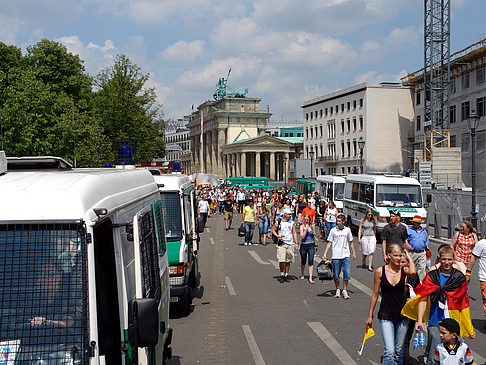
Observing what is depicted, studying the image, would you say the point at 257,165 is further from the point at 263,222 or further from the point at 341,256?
the point at 341,256

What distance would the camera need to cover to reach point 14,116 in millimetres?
24281

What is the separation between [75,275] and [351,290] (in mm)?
11089

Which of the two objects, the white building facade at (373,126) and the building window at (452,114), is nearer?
the building window at (452,114)

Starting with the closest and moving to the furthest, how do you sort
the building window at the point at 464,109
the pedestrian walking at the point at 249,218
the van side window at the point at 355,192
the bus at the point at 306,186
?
the pedestrian walking at the point at 249,218
the van side window at the point at 355,192
the bus at the point at 306,186
the building window at the point at 464,109

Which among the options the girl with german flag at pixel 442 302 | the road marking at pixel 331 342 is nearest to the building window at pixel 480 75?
the road marking at pixel 331 342

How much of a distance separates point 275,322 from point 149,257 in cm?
552

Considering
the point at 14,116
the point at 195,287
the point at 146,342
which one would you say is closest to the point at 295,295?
the point at 195,287

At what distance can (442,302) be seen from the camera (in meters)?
6.65

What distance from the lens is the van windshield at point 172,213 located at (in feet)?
36.1

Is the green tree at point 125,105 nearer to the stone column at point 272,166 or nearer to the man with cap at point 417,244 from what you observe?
the man with cap at point 417,244

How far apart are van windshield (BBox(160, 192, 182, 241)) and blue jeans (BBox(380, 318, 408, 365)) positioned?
509cm

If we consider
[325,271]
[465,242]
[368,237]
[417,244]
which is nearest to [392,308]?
[465,242]

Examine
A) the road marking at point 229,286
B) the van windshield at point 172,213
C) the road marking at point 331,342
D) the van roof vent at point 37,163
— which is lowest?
the road marking at point 229,286

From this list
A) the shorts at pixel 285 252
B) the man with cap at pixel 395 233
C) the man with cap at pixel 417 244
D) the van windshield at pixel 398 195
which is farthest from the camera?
the van windshield at pixel 398 195
